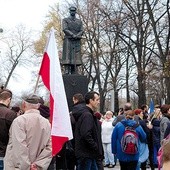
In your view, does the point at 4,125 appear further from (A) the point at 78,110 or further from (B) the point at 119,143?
(B) the point at 119,143

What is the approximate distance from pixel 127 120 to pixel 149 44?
30.1m

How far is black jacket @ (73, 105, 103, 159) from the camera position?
7.98 meters

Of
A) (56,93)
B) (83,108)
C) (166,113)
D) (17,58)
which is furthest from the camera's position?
(17,58)

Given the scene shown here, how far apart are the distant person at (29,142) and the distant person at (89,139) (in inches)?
54.8

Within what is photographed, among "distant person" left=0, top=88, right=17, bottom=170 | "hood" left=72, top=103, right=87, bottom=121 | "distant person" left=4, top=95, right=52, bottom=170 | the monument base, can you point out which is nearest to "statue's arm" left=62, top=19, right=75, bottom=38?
the monument base

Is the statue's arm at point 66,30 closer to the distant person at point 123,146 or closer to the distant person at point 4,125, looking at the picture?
the distant person at point 123,146

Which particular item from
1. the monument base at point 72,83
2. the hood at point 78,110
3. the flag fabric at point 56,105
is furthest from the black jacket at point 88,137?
the monument base at point 72,83

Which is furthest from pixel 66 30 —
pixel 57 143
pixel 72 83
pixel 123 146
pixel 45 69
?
pixel 57 143

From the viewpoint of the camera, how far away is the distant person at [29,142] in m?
6.34

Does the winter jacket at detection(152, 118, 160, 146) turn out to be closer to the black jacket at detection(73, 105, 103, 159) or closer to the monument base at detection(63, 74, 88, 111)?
the monument base at detection(63, 74, 88, 111)

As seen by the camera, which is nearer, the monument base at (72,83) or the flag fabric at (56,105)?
the flag fabric at (56,105)

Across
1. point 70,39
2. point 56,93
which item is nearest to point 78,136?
point 56,93

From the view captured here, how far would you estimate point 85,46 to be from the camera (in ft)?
151

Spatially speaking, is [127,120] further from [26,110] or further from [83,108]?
[26,110]
